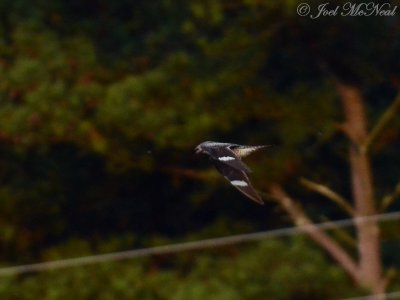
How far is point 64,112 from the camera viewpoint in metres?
7.81

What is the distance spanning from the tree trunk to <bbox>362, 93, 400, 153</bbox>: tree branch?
0.17ft

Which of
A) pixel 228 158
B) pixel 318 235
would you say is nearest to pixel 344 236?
pixel 318 235

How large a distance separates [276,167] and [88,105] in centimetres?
103

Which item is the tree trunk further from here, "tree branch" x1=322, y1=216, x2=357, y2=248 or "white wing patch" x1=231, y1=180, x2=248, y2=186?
"white wing patch" x1=231, y1=180, x2=248, y2=186

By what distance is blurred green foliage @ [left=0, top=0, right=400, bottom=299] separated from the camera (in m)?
7.79

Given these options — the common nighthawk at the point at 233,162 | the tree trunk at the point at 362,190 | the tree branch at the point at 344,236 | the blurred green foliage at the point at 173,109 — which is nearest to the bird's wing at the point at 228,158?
the common nighthawk at the point at 233,162

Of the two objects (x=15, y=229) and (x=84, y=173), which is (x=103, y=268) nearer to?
(x=15, y=229)

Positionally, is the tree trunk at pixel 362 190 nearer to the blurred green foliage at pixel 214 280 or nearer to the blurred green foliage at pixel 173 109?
the blurred green foliage at pixel 173 109

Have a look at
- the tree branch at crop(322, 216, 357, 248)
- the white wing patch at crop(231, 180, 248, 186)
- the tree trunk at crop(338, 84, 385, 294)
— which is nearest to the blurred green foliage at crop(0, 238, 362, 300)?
the tree trunk at crop(338, 84, 385, 294)

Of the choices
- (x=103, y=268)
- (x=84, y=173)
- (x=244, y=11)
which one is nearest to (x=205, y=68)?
(x=244, y=11)

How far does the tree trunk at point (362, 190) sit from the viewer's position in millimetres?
8383

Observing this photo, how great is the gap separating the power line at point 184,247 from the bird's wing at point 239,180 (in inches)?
195

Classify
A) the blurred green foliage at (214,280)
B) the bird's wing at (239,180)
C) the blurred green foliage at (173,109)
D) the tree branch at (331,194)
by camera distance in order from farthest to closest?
1. the blurred green foliage at (214,280)
2. the blurred green foliage at (173,109)
3. the tree branch at (331,194)
4. the bird's wing at (239,180)

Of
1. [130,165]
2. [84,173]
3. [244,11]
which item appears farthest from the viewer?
[84,173]
